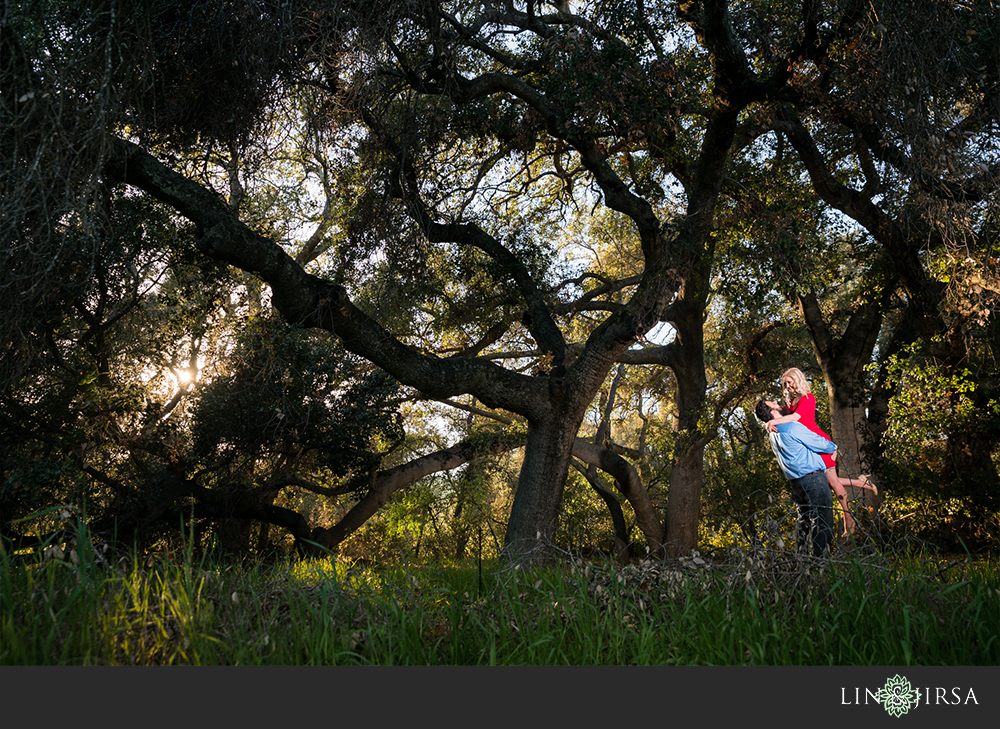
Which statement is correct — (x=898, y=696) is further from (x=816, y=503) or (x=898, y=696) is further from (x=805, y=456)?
(x=805, y=456)

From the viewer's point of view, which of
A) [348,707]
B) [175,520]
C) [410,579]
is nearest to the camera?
[348,707]

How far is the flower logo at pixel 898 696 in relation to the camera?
245 centimetres

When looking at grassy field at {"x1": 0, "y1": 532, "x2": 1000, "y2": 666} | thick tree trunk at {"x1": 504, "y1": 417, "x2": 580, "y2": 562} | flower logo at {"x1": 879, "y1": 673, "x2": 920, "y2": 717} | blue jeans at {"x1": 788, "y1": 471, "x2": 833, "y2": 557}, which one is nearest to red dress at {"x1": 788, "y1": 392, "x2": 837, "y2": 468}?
blue jeans at {"x1": 788, "y1": 471, "x2": 833, "y2": 557}

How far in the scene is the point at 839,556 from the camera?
369cm

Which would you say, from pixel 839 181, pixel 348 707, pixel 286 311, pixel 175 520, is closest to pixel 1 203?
pixel 286 311

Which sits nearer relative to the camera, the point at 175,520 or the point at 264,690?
the point at 264,690

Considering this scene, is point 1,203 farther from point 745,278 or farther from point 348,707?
point 745,278

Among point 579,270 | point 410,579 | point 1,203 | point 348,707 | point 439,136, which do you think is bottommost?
point 348,707

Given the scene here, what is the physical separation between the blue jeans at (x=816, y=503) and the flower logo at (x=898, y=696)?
5.98 feet

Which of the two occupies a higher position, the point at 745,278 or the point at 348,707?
the point at 745,278

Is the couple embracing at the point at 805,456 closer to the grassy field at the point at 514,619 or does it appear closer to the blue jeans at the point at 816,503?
the blue jeans at the point at 816,503

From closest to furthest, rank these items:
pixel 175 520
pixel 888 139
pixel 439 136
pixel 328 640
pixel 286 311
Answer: pixel 328 640, pixel 888 139, pixel 286 311, pixel 439 136, pixel 175 520

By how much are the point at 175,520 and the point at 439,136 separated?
23.9 feet

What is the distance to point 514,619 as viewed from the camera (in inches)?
127
